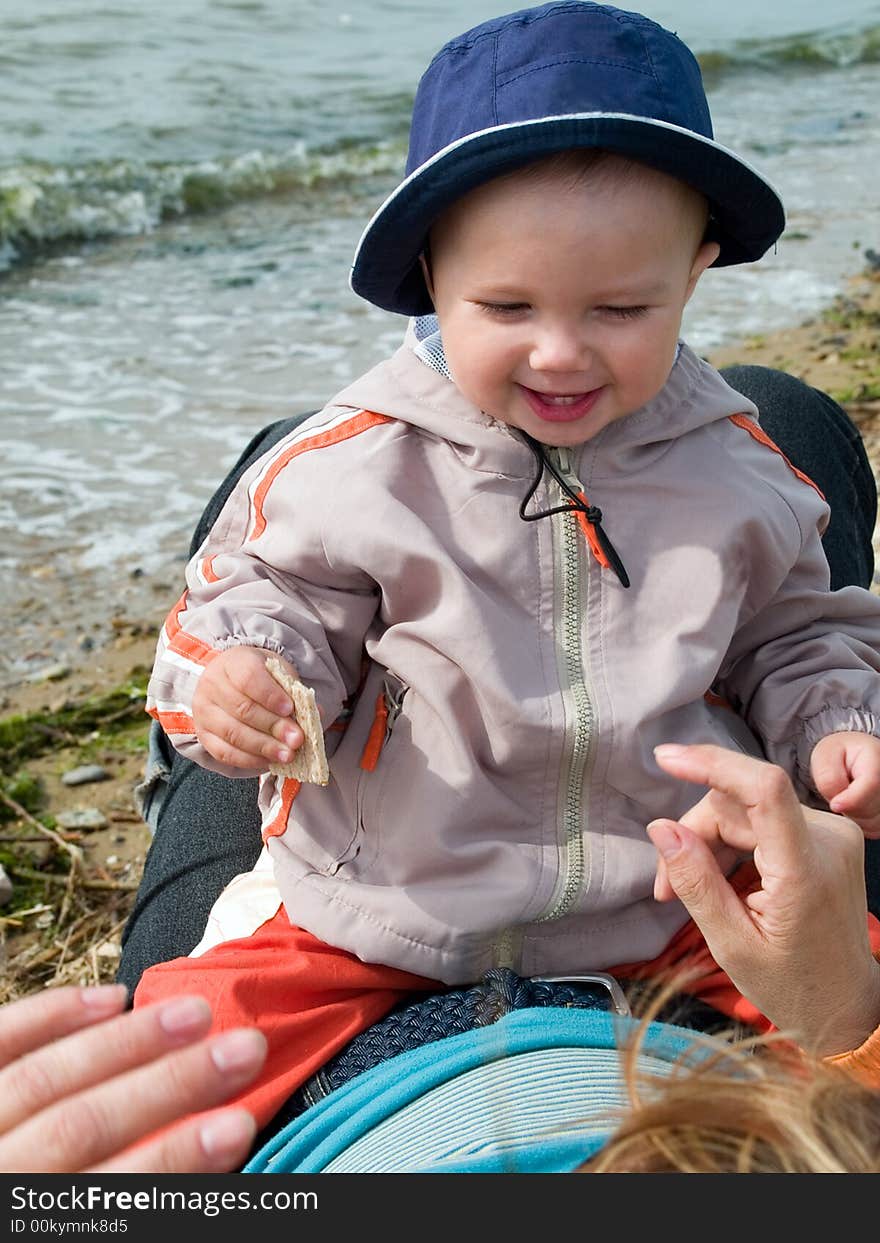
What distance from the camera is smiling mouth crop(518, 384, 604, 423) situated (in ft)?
6.97

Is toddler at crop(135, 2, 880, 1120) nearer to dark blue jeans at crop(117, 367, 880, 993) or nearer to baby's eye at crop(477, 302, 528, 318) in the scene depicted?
baby's eye at crop(477, 302, 528, 318)

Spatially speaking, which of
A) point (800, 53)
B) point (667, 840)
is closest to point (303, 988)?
point (667, 840)

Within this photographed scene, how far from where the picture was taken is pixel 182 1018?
120 cm

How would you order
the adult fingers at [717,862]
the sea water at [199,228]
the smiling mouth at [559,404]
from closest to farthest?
the adult fingers at [717,862], the smiling mouth at [559,404], the sea water at [199,228]

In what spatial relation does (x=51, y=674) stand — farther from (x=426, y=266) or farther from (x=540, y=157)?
(x=540, y=157)

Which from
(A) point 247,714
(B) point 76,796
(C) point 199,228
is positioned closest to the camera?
(A) point 247,714

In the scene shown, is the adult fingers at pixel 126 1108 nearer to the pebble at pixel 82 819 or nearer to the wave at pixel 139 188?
the pebble at pixel 82 819

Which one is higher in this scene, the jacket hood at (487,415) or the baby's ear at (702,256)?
the baby's ear at (702,256)

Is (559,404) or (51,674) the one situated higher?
(559,404)

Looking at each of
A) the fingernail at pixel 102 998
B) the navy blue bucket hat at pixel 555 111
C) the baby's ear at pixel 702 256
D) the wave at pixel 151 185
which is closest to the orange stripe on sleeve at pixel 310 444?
the navy blue bucket hat at pixel 555 111

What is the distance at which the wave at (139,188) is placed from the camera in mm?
10531

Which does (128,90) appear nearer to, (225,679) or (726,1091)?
(225,679)

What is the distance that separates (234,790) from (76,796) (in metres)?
1.53

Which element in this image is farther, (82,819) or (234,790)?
(82,819)
